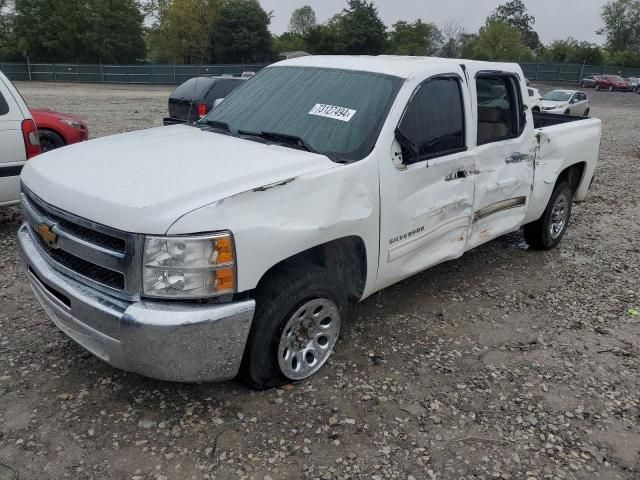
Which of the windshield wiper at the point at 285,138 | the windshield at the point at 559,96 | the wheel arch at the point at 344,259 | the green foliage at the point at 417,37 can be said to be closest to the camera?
the wheel arch at the point at 344,259

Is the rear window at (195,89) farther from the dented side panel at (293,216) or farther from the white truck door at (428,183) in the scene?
the dented side panel at (293,216)

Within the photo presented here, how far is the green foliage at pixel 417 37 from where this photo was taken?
76.9m

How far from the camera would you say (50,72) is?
156ft

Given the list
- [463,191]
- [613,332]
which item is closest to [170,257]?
[463,191]

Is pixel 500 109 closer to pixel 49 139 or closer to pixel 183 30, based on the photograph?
pixel 49 139

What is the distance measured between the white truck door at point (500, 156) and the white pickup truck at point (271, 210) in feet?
0.06

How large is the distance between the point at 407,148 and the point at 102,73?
50.0m

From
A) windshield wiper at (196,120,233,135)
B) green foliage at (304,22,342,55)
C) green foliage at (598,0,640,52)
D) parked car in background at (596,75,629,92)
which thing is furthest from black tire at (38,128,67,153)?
green foliage at (598,0,640,52)

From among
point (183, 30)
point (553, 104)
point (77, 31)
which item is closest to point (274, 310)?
point (553, 104)

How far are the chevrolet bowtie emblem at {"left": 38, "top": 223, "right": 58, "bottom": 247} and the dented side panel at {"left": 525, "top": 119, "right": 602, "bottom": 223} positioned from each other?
399cm

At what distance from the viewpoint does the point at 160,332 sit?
253cm

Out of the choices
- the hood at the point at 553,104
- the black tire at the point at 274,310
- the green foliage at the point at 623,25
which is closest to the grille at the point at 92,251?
the black tire at the point at 274,310

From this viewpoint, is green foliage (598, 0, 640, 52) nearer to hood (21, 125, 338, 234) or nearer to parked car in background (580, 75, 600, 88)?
parked car in background (580, 75, 600, 88)

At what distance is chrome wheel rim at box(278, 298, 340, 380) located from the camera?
3.10m
